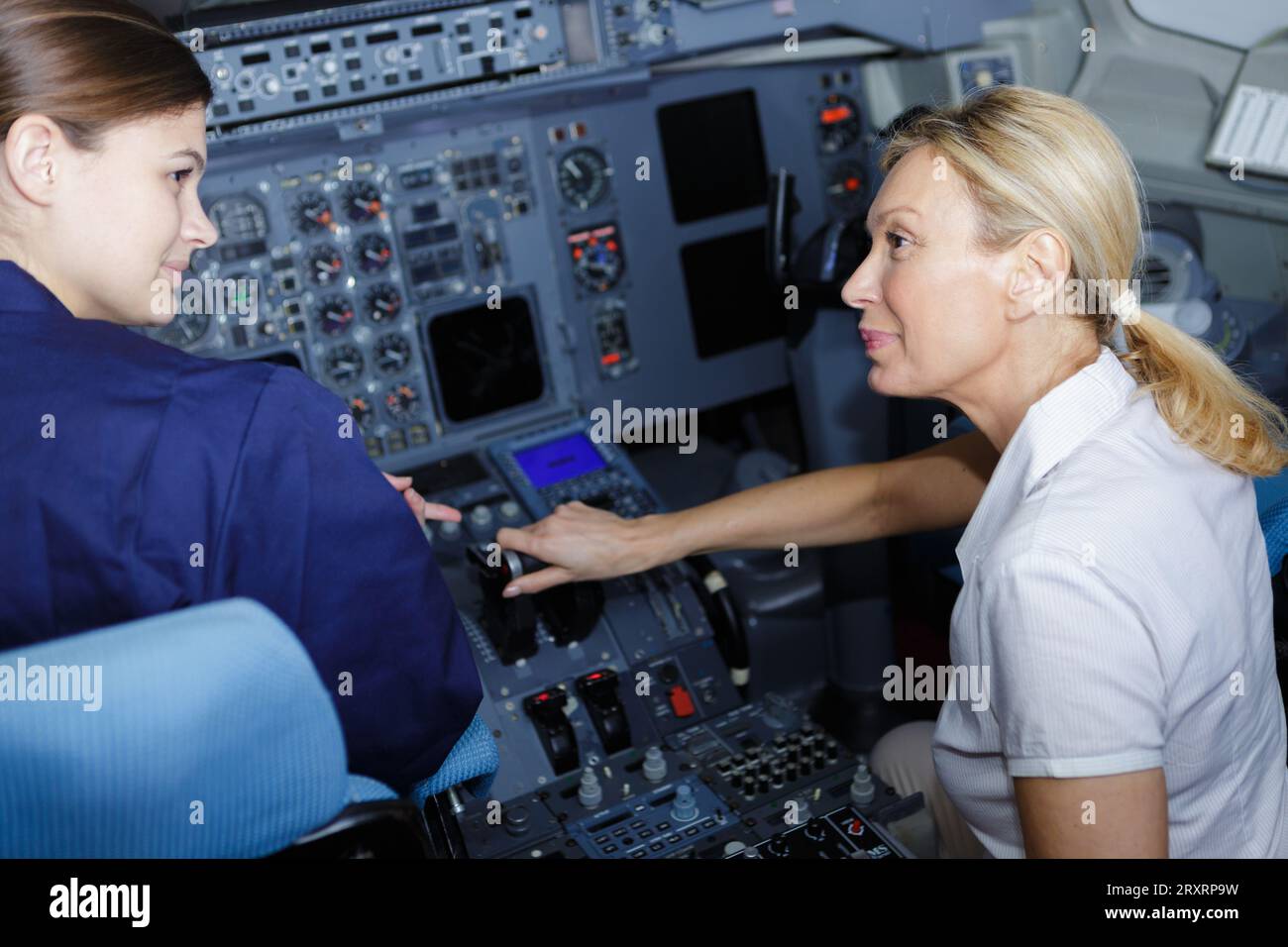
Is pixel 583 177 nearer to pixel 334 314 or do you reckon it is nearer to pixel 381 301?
pixel 381 301

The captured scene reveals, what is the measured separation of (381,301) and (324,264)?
0.15m

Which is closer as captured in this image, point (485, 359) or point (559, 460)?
point (559, 460)

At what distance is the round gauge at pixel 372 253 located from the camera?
2764 mm

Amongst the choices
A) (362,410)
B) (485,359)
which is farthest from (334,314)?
(485,359)

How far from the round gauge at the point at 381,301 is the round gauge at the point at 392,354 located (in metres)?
0.05

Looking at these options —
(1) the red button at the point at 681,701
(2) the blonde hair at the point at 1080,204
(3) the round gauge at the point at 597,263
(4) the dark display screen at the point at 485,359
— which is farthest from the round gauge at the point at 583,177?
(2) the blonde hair at the point at 1080,204

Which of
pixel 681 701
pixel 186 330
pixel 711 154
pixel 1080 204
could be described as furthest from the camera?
pixel 711 154

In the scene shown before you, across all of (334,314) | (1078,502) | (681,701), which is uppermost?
(334,314)

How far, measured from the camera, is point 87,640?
0.85m

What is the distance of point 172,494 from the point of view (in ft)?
3.61

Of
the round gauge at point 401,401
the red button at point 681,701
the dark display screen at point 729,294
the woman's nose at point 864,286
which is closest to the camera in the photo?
the woman's nose at point 864,286

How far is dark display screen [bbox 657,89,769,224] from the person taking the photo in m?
3.10

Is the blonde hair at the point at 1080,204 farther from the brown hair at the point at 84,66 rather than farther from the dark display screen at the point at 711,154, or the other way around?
the dark display screen at the point at 711,154

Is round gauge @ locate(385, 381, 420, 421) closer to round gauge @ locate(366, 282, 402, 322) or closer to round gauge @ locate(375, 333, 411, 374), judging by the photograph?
round gauge @ locate(375, 333, 411, 374)
